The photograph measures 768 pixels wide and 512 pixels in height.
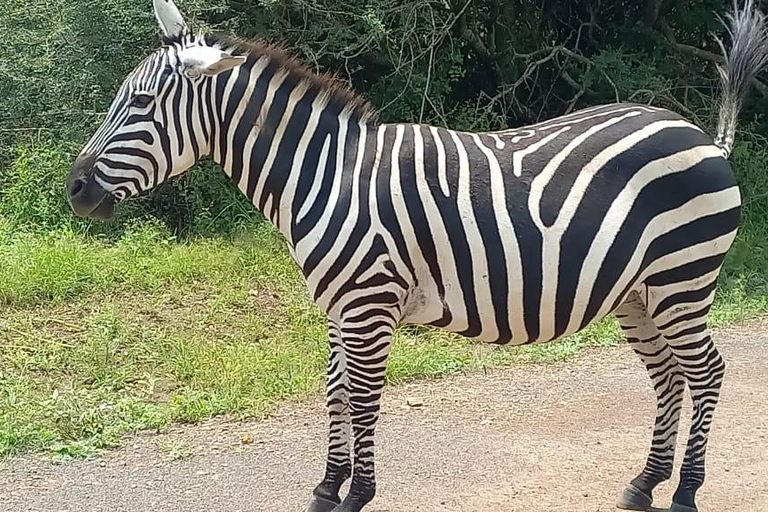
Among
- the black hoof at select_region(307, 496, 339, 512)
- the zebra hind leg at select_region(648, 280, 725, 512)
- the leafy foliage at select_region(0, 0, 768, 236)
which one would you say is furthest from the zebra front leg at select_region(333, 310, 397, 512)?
the leafy foliage at select_region(0, 0, 768, 236)

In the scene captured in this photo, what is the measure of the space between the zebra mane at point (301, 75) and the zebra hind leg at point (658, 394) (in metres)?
1.58

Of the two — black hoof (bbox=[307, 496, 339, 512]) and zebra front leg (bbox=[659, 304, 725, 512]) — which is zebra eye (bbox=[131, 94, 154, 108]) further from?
zebra front leg (bbox=[659, 304, 725, 512])

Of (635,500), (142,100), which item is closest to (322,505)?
(635,500)

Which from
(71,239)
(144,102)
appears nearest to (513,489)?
(144,102)

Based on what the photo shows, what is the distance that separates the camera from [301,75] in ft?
12.7

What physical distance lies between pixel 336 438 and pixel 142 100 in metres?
1.77

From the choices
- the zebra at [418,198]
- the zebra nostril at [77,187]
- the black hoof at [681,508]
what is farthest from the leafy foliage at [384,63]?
the black hoof at [681,508]

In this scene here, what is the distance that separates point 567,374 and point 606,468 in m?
1.71

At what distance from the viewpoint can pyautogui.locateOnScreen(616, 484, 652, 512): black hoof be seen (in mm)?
4301

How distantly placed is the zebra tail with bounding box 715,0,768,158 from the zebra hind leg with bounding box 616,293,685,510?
98 cm

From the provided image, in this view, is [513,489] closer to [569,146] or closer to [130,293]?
[569,146]

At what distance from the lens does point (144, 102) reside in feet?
12.3

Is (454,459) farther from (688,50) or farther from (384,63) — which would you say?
(688,50)

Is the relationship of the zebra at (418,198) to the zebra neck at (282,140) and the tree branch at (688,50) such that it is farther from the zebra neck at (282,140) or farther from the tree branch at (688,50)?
the tree branch at (688,50)
